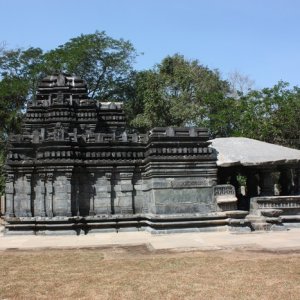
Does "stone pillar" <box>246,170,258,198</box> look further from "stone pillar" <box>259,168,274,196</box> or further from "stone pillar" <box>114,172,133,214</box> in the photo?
"stone pillar" <box>114,172,133,214</box>

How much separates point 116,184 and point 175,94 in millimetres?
23888

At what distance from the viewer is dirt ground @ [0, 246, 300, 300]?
21.7 ft

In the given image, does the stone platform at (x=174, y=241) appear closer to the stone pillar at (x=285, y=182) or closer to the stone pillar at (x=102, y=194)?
the stone pillar at (x=102, y=194)

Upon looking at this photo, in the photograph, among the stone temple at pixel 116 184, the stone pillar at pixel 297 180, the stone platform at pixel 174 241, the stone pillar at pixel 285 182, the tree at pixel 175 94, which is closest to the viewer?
the stone platform at pixel 174 241

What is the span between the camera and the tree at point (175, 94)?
121ft

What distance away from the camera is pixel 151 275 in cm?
790

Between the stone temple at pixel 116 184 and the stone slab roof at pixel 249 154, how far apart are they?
2.20ft

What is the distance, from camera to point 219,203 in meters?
15.5

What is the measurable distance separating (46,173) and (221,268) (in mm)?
9555

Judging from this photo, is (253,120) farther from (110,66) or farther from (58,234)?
(58,234)

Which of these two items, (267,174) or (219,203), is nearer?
(219,203)

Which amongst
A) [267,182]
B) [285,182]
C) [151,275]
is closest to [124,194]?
[267,182]

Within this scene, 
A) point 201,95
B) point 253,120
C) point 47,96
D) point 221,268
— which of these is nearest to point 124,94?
point 201,95

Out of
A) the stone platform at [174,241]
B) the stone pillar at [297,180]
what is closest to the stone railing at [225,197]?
the stone platform at [174,241]
